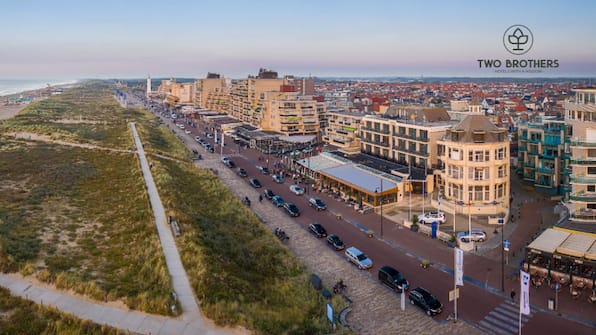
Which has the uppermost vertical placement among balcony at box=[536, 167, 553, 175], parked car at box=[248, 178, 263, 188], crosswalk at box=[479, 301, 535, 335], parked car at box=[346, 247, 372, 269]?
balcony at box=[536, 167, 553, 175]

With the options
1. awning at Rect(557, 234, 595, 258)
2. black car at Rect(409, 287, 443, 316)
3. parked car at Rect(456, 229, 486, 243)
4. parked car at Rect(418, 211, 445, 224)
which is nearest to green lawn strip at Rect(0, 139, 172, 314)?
black car at Rect(409, 287, 443, 316)

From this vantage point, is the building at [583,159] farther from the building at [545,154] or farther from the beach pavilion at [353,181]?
the beach pavilion at [353,181]

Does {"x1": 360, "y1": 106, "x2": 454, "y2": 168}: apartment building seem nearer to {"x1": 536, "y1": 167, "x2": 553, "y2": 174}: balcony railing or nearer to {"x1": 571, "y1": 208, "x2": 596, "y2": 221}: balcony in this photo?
{"x1": 536, "y1": 167, "x2": 553, "y2": 174}: balcony railing

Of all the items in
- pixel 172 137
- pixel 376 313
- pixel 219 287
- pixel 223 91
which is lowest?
pixel 376 313

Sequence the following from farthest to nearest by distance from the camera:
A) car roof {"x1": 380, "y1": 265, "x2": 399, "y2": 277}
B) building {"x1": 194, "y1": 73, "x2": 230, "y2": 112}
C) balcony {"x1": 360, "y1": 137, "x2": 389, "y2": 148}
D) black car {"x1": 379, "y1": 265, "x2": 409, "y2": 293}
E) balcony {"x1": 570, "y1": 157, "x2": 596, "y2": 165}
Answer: building {"x1": 194, "y1": 73, "x2": 230, "y2": 112} < balcony {"x1": 360, "y1": 137, "x2": 389, "y2": 148} < balcony {"x1": 570, "y1": 157, "x2": 596, "y2": 165} < car roof {"x1": 380, "y1": 265, "x2": 399, "y2": 277} < black car {"x1": 379, "y1": 265, "x2": 409, "y2": 293}

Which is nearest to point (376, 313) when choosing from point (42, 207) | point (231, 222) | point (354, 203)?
point (231, 222)

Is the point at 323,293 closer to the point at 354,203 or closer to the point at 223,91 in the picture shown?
the point at 354,203
